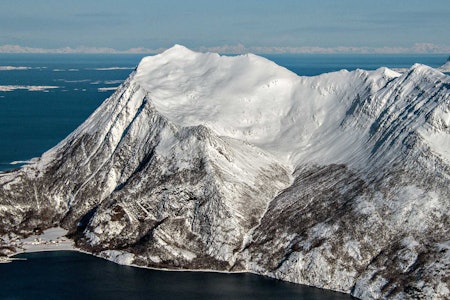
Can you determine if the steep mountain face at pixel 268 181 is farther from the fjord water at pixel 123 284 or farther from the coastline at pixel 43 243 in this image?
the fjord water at pixel 123 284

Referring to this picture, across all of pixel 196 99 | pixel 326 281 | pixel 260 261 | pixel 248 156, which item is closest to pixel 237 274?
pixel 260 261

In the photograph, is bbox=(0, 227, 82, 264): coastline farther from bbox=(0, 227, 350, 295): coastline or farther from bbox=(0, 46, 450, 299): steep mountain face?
bbox=(0, 46, 450, 299): steep mountain face

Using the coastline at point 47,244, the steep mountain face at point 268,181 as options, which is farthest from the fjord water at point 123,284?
the steep mountain face at point 268,181

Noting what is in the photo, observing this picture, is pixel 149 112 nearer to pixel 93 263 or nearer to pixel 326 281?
pixel 93 263

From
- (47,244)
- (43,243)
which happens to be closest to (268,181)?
(47,244)

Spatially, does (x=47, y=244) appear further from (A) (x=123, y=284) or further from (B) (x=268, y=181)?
(B) (x=268, y=181)

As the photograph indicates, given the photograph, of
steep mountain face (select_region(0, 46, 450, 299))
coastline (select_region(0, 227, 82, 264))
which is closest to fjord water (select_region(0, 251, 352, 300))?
steep mountain face (select_region(0, 46, 450, 299))
